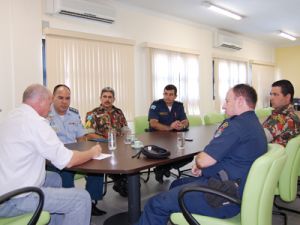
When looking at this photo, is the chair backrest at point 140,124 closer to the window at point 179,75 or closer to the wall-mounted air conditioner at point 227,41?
the window at point 179,75

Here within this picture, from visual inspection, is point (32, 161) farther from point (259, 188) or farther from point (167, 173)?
point (167, 173)

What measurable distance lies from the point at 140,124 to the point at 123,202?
3.84ft

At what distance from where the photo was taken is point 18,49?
363 cm

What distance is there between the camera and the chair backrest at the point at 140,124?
410cm

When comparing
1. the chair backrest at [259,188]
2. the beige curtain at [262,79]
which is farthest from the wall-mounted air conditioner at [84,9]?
the beige curtain at [262,79]

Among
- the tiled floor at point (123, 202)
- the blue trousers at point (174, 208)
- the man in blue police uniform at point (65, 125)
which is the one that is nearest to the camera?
the blue trousers at point (174, 208)

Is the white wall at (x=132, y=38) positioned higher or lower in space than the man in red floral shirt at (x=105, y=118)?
higher

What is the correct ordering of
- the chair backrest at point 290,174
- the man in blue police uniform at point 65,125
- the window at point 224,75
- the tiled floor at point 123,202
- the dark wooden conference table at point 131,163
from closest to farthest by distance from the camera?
1. the dark wooden conference table at point 131,163
2. the chair backrest at point 290,174
3. the tiled floor at point 123,202
4. the man in blue police uniform at point 65,125
5. the window at point 224,75

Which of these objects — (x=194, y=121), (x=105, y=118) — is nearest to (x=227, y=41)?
(x=194, y=121)

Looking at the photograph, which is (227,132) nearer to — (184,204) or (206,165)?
(206,165)

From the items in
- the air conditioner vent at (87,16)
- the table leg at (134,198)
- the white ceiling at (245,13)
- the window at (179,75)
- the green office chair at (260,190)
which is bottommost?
the table leg at (134,198)

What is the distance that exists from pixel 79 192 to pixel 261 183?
108cm

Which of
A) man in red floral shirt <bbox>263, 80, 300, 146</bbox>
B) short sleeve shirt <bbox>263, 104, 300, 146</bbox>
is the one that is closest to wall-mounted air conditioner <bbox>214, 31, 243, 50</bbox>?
man in red floral shirt <bbox>263, 80, 300, 146</bbox>

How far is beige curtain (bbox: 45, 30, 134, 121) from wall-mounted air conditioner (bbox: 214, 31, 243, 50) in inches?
101
